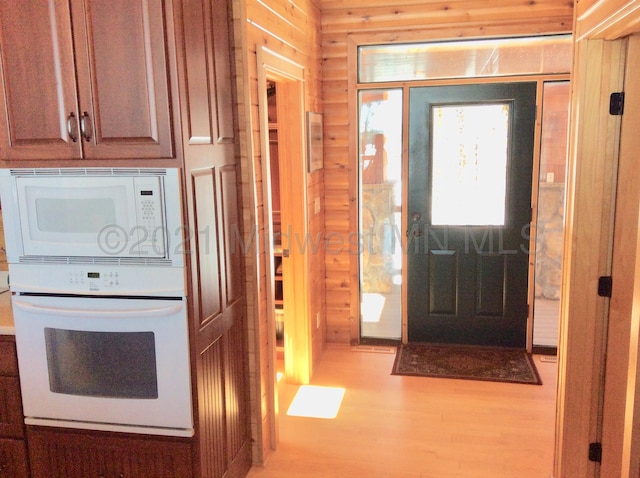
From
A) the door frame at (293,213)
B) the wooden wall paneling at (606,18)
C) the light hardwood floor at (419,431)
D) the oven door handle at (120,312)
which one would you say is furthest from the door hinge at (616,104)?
the oven door handle at (120,312)

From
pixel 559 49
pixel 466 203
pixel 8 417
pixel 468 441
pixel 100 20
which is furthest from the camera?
pixel 466 203

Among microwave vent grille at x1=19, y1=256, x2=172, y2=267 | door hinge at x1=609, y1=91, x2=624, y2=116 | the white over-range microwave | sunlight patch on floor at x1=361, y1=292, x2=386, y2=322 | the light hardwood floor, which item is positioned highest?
door hinge at x1=609, y1=91, x2=624, y2=116

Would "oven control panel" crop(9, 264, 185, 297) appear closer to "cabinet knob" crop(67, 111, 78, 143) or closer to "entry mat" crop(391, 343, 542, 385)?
"cabinet knob" crop(67, 111, 78, 143)

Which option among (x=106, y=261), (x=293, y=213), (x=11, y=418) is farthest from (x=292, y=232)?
(x=11, y=418)

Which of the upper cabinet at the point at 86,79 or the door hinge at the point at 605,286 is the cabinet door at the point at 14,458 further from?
the door hinge at the point at 605,286

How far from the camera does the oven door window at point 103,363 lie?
7.06 feet

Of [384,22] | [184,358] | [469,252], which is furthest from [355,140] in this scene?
[184,358]

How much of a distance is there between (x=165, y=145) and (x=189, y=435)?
1.14 metres

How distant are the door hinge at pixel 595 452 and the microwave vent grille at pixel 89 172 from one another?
218 cm

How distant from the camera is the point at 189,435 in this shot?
2.19 m

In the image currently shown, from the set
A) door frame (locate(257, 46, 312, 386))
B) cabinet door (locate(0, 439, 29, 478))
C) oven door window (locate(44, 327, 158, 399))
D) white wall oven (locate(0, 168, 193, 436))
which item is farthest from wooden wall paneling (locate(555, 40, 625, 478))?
cabinet door (locate(0, 439, 29, 478))

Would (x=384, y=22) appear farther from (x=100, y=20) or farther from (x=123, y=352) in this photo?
(x=123, y=352)

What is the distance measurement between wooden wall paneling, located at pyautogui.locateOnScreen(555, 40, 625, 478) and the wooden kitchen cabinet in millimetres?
2398

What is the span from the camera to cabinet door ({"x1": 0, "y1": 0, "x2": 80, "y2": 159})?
2.05m
